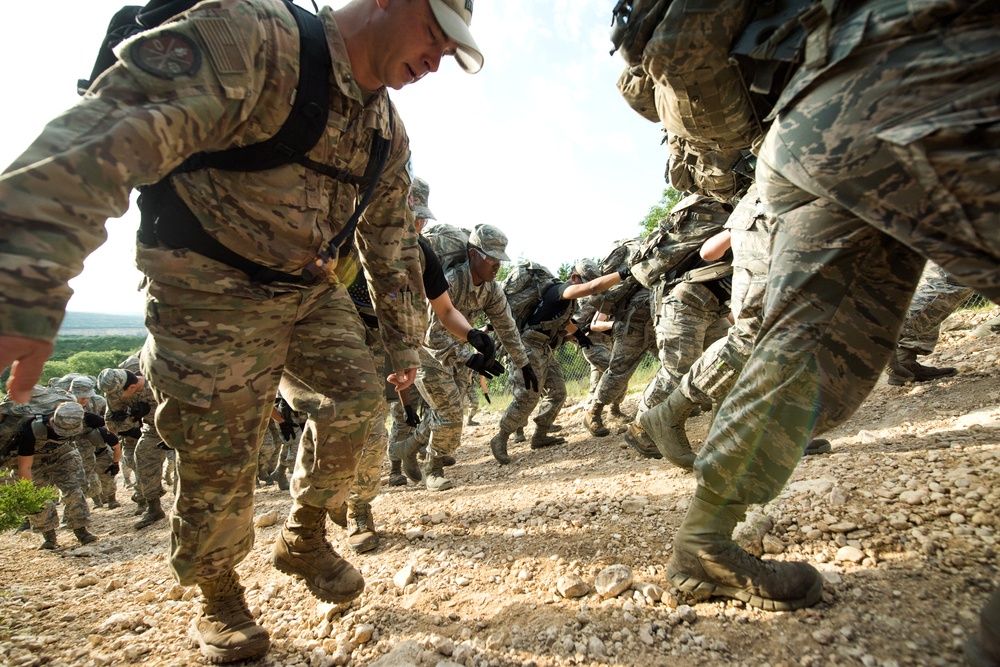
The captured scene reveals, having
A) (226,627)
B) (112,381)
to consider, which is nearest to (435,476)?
(226,627)

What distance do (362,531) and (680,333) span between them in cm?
265

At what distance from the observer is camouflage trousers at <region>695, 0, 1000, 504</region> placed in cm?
102

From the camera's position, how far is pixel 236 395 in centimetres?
176

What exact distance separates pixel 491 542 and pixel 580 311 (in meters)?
5.55

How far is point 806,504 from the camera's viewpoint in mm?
2064

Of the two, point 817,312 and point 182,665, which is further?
point 182,665

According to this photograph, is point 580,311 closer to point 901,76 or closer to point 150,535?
point 150,535

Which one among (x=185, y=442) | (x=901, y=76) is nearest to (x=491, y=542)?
(x=185, y=442)

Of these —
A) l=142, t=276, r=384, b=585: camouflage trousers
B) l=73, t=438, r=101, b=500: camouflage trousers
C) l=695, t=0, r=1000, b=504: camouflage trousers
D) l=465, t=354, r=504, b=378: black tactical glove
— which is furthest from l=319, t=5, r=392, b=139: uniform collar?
l=73, t=438, r=101, b=500: camouflage trousers

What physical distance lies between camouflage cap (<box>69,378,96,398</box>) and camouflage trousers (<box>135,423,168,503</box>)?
14.0 ft

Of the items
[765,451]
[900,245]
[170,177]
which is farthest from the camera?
[170,177]

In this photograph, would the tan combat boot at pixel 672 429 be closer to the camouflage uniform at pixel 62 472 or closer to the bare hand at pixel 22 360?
the bare hand at pixel 22 360

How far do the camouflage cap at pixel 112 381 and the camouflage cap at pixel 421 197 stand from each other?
18.2 feet

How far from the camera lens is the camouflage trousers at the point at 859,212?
3.34ft
